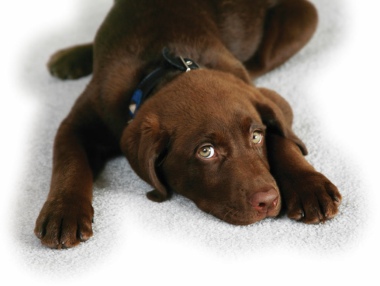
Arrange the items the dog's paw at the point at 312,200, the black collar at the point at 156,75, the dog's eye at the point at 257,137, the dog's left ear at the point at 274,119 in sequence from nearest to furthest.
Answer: the dog's paw at the point at 312,200 → the dog's eye at the point at 257,137 → the dog's left ear at the point at 274,119 → the black collar at the point at 156,75

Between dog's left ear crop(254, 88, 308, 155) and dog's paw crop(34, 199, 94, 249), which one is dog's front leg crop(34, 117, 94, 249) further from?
dog's left ear crop(254, 88, 308, 155)

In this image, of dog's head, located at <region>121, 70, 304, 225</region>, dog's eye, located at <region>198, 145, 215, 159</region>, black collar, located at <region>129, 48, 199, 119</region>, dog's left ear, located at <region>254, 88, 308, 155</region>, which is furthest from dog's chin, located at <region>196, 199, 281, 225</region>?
black collar, located at <region>129, 48, 199, 119</region>

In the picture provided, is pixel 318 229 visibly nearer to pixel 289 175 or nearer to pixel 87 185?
pixel 289 175

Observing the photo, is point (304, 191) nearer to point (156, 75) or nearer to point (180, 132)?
point (180, 132)

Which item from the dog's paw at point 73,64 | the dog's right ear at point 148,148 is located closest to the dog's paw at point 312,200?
the dog's right ear at point 148,148

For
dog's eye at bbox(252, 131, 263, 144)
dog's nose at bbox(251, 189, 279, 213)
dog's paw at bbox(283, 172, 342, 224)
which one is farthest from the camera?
dog's eye at bbox(252, 131, 263, 144)

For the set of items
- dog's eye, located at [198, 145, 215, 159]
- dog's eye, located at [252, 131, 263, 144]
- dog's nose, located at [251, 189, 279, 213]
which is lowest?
dog's nose, located at [251, 189, 279, 213]

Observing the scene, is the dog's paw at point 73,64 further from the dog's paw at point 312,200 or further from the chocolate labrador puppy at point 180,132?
the dog's paw at point 312,200

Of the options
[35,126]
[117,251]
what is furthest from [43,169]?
[117,251]
